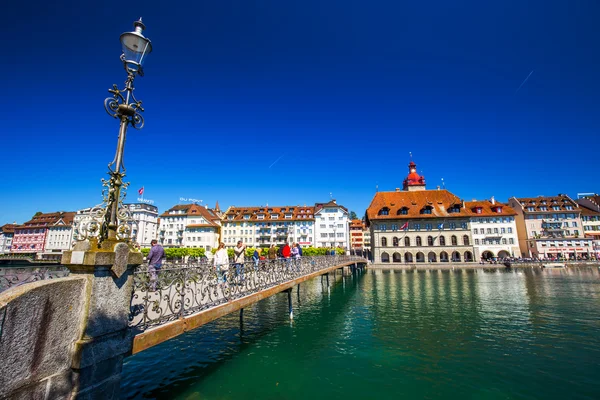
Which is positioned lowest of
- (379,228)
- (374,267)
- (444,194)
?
(374,267)

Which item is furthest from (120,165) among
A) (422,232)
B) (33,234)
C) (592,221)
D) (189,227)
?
(33,234)

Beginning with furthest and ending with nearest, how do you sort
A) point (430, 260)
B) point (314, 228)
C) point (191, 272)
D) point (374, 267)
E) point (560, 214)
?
point (314, 228), point (560, 214), point (430, 260), point (374, 267), point (191, 272)

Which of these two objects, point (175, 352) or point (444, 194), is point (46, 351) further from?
point (444, 194)

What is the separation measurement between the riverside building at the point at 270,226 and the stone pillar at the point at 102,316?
72.2 metres

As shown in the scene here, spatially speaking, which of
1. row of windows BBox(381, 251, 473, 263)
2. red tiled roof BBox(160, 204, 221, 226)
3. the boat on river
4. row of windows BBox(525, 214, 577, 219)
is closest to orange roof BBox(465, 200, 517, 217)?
row of windows BBox(525, 214, 577, 219)

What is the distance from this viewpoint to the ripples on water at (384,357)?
27.9ft

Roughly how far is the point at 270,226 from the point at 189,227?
901 inches

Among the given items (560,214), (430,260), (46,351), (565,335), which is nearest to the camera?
(46,351)

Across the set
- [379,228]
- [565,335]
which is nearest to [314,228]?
[379,228]

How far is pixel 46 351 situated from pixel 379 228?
6783 cm

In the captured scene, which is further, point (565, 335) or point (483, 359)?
point (565, 335)

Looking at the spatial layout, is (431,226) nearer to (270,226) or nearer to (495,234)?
(495,234)

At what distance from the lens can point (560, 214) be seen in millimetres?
70938

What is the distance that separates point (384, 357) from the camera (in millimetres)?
11023
